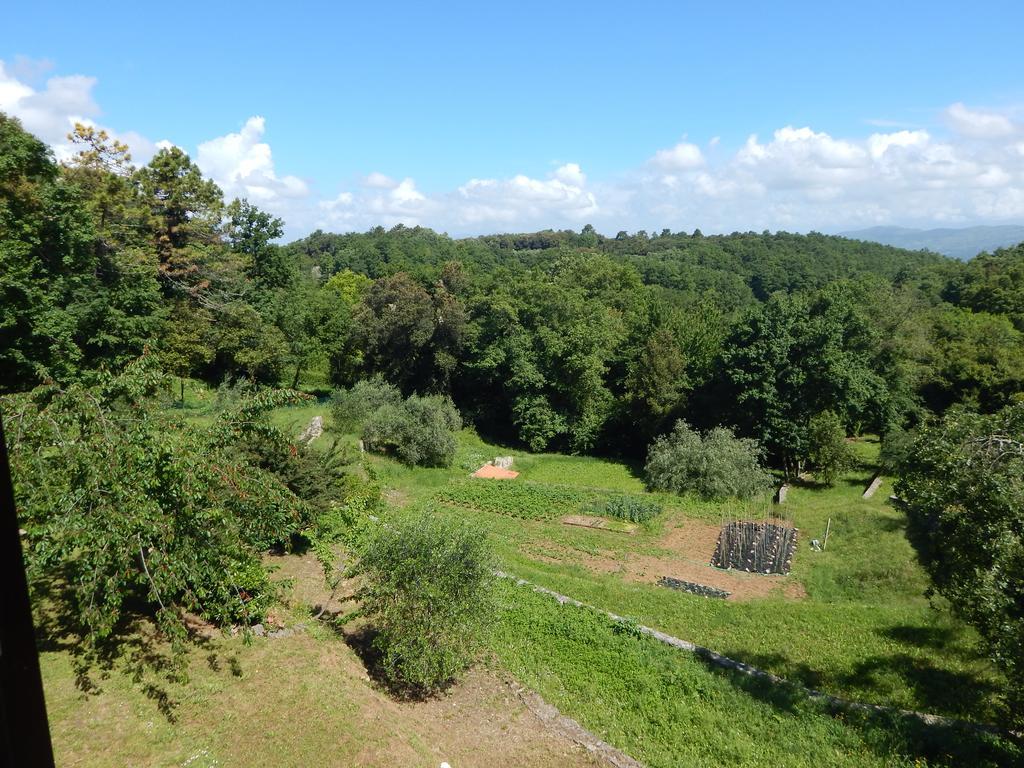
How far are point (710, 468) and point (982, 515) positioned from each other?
16135 millimetres

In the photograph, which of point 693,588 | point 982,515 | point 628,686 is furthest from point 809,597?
point 982,515

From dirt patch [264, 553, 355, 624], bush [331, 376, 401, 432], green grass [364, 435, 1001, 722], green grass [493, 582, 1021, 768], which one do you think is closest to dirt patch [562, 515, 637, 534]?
green grass [364, 435, 1001, 722]

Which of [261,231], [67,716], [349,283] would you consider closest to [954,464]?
[67,716]

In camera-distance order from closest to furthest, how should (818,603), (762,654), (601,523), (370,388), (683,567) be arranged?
(762,654) < (818,603) < (683,567) < (601,523) < (370,388)

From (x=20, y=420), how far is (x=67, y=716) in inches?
139

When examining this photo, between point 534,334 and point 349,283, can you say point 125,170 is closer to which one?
point 534,334

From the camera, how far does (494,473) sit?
88.8ft

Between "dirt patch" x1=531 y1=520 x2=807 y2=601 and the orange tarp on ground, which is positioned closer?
"dirt patch" x1=531 y1=520 x2=807 y2=601

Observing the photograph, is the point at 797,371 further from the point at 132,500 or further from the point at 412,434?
the point at 132,500

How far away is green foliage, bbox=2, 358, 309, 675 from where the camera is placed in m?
6.83

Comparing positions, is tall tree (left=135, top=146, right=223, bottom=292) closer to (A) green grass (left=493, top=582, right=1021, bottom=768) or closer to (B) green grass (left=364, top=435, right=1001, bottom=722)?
(B) green grass (left=364, top=435, right=1001, bottom=722)

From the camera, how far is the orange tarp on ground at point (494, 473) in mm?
26298

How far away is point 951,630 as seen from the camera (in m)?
12.1

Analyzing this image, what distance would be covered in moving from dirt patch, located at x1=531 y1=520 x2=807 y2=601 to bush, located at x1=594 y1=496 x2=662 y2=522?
70.3 inches
